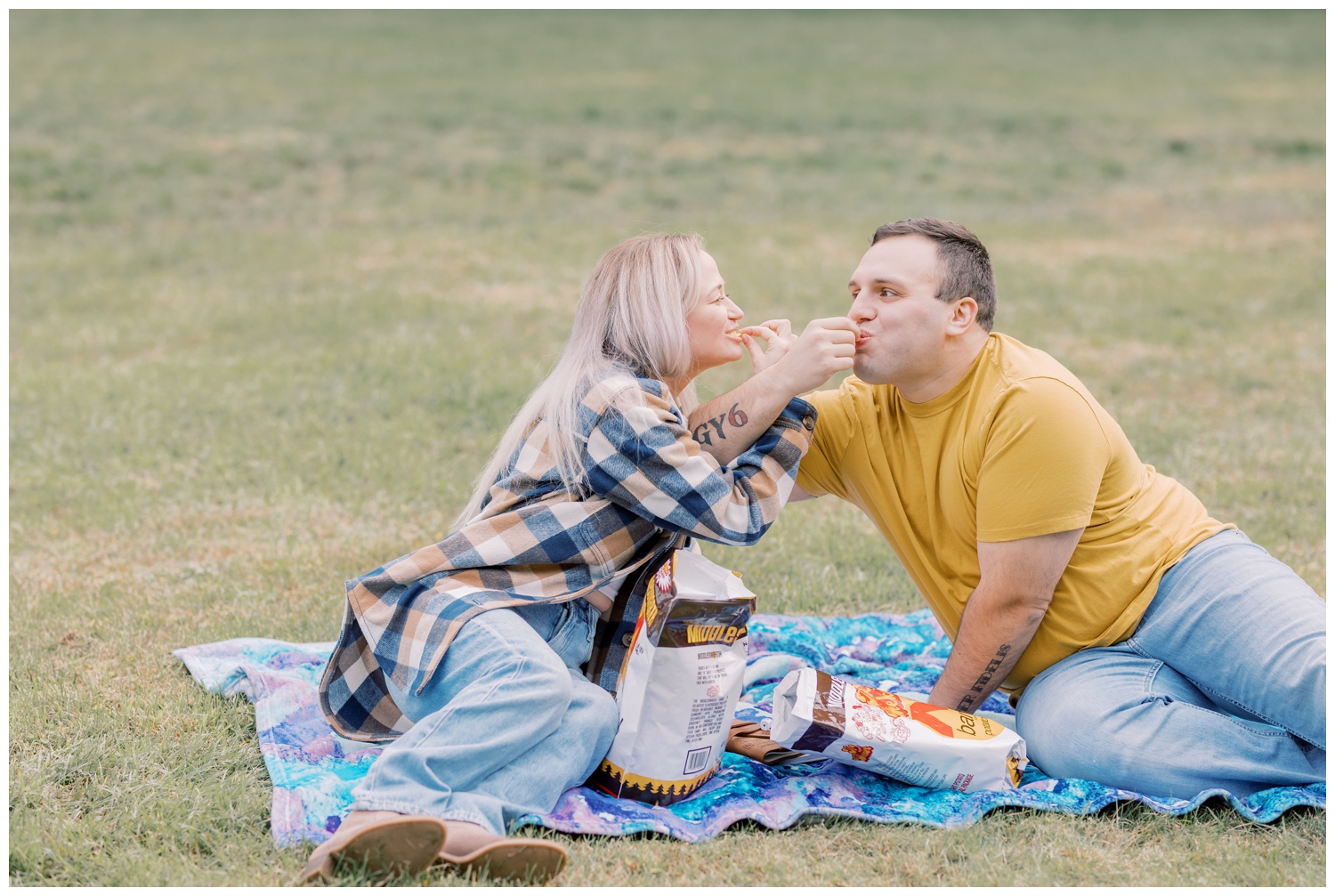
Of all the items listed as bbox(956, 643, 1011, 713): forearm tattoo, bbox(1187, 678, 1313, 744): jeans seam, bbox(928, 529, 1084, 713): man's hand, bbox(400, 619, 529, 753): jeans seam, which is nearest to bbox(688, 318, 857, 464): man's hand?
bbox(928, 529, 1084, 713): man's hand

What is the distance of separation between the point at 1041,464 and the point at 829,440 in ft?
2.36

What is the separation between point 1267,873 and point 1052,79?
2193cm

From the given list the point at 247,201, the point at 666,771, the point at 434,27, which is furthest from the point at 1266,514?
the point at 434,27

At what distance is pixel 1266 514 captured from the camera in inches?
229

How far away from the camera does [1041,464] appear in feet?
10.8

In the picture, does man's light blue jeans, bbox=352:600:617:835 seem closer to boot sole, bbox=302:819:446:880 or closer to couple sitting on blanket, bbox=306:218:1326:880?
couple sitting on blanket, bbox=306:218:1326:880

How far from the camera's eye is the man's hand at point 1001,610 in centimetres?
331

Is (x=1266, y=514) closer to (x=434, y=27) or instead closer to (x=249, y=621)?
(x=249, y=621)

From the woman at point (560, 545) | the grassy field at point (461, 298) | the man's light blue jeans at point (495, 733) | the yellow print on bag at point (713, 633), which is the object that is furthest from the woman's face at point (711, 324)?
the grassy field at point (461, 298)

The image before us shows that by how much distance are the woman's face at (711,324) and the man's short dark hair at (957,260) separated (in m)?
0.45

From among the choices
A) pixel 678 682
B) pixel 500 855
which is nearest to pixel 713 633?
pixel 678 682

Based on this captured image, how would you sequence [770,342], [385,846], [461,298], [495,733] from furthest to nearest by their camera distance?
1. [461,298]
2. [770,342]
3. [495,733]
4. [385,846]

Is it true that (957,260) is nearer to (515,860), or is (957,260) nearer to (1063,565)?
(1063,565)

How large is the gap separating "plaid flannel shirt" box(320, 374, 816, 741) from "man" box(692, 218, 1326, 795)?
0.88 feet
